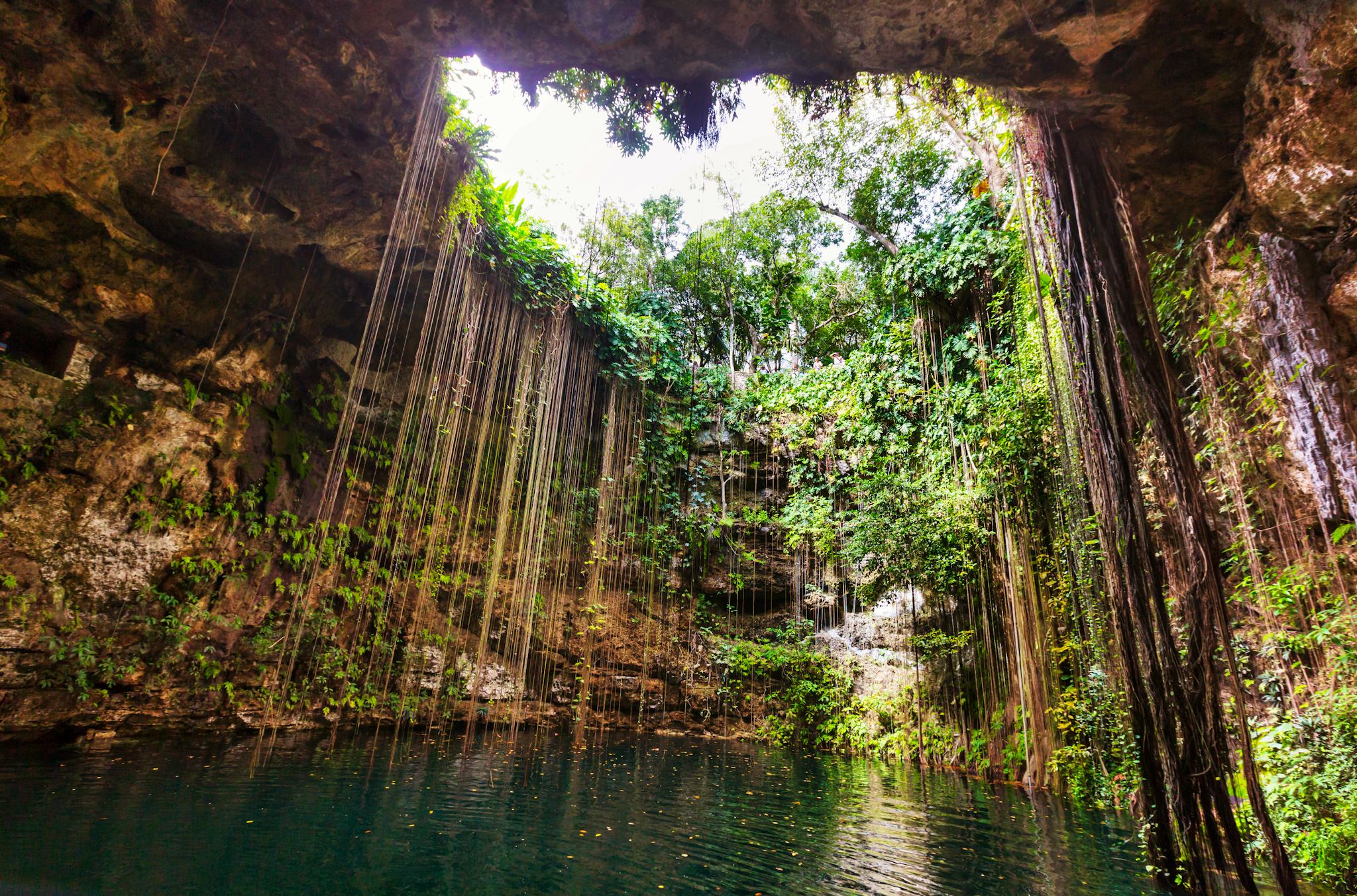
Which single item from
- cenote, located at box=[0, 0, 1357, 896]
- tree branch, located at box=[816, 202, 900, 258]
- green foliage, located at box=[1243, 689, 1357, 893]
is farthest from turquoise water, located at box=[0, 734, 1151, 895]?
tree branch, located at box=[816, 202, 900, 258]

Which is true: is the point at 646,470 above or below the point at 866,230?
below

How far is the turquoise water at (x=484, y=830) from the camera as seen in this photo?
7.69 feet

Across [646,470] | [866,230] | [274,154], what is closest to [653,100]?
[274,154]

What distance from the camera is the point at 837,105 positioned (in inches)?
152

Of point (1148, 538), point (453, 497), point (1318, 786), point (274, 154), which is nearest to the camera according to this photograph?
point (1318, 786)

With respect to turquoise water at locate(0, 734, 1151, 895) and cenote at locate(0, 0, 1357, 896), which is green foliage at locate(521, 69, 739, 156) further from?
turquoise water at locate(0, 734, 1151, 895)

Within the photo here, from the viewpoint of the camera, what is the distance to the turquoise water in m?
2.34

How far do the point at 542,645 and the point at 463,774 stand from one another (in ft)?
12.8

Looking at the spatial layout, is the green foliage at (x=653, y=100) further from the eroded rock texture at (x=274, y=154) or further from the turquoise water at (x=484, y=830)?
the turquoise water at (x=484, y=830)

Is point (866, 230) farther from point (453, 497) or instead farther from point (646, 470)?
point (453, 497)

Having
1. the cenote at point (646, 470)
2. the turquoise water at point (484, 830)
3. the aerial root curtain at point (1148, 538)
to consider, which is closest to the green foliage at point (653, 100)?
the cenote at point (646, 470)

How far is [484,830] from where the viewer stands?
3064 millimetres

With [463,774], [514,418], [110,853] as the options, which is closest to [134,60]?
[514,418]

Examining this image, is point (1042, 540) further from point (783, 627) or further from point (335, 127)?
point (335, 127)
